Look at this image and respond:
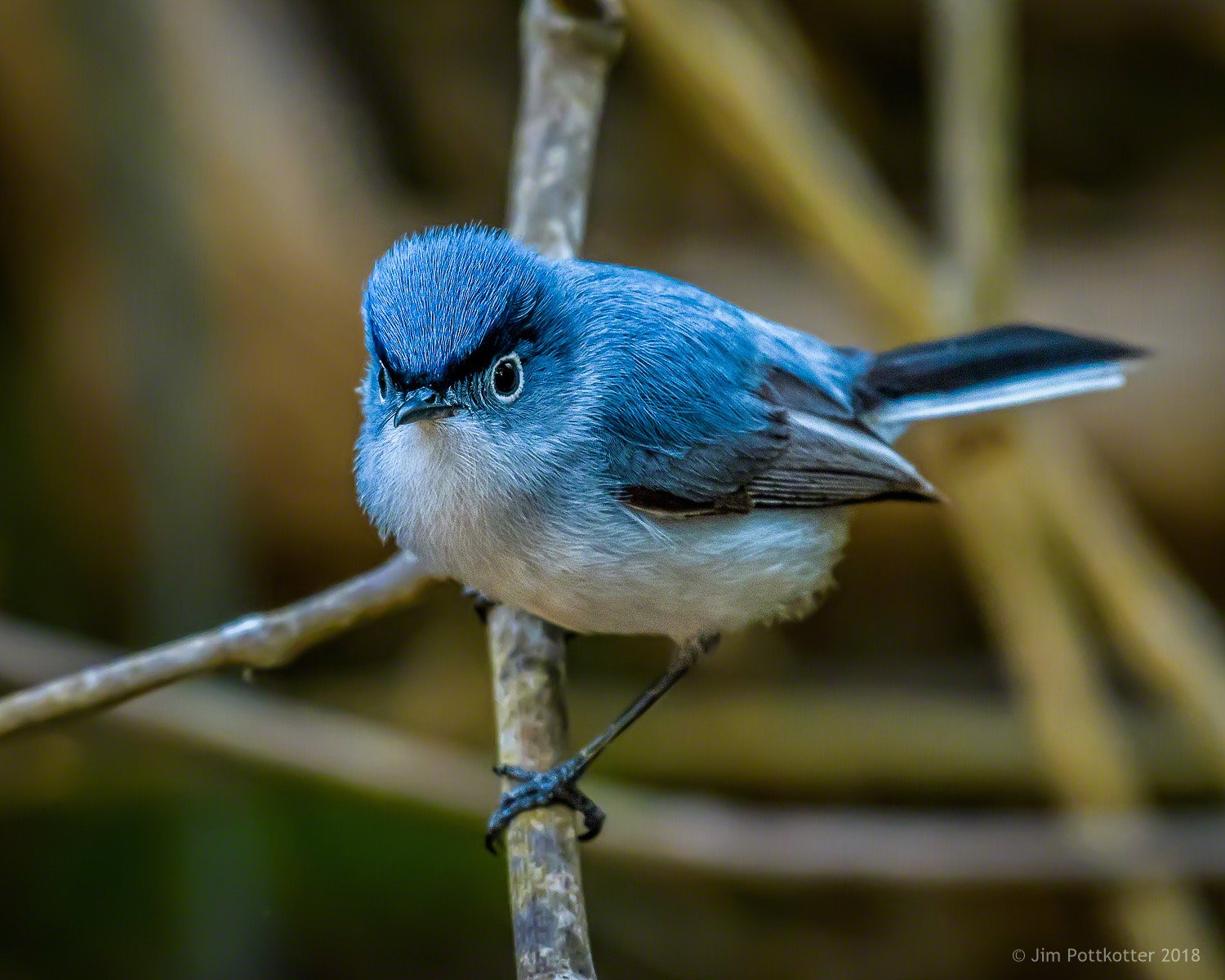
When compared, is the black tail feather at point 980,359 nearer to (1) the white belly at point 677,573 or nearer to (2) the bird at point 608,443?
(2) the bird at point 608,443

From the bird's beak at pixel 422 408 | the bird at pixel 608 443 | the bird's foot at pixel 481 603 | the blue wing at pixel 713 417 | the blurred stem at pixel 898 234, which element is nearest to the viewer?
the bird's beak at pixel 422 408

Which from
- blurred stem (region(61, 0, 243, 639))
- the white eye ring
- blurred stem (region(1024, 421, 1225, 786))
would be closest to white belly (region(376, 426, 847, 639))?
the white eye ring

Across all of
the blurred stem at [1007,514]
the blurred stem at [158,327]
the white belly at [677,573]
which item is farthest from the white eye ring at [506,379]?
the blurred stem at [158,327]

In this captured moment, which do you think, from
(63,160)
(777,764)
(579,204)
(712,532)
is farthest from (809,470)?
(63,160)

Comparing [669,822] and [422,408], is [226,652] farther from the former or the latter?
[669,822]

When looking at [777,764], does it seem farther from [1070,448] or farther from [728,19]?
[728,19]

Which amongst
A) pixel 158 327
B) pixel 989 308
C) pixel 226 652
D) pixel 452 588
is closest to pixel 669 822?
pixel 452 588
